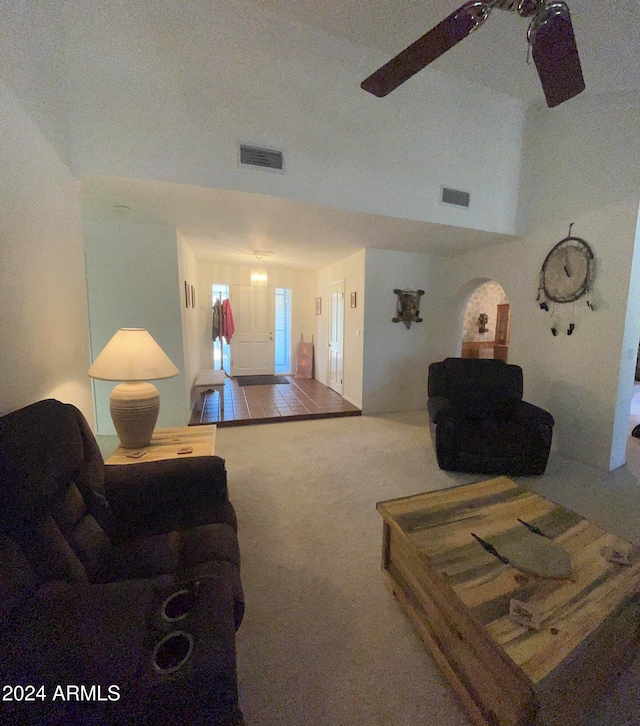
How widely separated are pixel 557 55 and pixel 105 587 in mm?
2600

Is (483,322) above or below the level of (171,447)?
above

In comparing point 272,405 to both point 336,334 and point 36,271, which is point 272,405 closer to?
point 336,334

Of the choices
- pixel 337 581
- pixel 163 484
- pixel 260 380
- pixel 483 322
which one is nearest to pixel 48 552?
pixel 163 484

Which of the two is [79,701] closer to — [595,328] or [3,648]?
[3,648]

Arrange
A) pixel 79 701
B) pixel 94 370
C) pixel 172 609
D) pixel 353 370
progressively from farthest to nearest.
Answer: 1. pixel 353 370
2. pixel 94 370
3. pixel 172 609
4. pixel 79 701

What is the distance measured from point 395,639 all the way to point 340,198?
118 inches

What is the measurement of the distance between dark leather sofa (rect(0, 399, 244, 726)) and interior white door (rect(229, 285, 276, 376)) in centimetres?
512

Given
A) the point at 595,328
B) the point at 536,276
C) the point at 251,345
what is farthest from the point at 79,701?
the point at 251,345

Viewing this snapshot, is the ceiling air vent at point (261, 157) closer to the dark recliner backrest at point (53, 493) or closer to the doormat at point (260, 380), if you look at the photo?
the dark recliner backrest at point (53, 493)

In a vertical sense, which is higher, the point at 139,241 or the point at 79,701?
the point at 139,241

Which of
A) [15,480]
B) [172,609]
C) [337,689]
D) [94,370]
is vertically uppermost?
[94,370]

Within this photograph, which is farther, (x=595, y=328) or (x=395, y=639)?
(x=595, y=328)

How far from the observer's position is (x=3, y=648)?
668 millimetres

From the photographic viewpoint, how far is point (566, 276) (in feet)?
9.92
